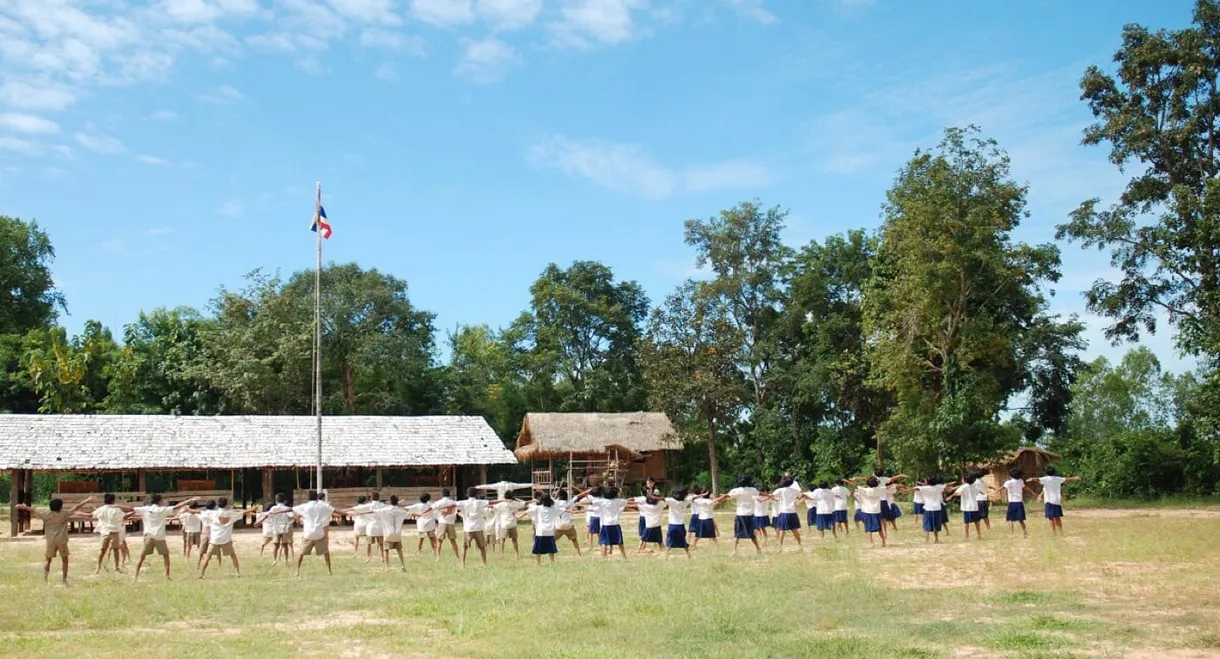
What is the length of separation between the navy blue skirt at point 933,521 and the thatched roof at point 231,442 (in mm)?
13673

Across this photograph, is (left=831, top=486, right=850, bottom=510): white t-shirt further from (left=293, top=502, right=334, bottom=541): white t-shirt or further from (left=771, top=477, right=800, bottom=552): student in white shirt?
(left=293, top=502, right=334, bottom=541): white t-shirt

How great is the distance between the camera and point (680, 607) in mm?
11086

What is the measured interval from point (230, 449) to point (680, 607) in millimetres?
20271

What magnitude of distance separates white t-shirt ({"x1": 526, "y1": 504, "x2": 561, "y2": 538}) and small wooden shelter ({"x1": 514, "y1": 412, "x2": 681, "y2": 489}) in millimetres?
20716

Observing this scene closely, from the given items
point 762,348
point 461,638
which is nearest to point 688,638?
point 461,638

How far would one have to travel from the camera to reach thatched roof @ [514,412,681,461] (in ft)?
127

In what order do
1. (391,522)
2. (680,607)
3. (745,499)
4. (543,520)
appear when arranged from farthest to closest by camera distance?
(745,499), (391,522), (543,520), (680,607)

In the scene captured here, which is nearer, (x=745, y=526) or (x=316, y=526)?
(x=316, y=526)

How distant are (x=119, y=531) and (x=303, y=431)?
1321cm

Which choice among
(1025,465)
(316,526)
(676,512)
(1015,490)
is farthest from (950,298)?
(316,526)

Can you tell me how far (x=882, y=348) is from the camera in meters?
31.1

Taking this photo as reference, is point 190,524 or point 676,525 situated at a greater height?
point 190,524

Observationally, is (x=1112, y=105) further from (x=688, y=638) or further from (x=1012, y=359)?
(x=688, y=638)

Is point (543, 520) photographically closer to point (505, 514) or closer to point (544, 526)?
point (544, 526)
